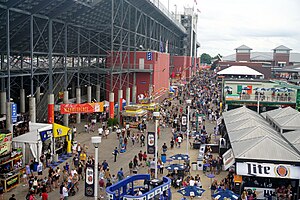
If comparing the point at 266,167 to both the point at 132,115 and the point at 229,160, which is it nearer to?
the point at 229,160

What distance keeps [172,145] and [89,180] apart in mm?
14199

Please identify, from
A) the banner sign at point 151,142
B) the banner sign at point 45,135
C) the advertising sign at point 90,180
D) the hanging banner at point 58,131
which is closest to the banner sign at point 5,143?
the banner sign at point 45,135

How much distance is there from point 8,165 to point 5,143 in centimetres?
115

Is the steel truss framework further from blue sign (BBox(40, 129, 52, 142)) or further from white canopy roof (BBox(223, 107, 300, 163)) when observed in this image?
white canopy roof (BBox(223, 107, 300, 163))

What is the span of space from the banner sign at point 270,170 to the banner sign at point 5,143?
11.3m

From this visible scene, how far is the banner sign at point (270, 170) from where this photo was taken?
17.2m

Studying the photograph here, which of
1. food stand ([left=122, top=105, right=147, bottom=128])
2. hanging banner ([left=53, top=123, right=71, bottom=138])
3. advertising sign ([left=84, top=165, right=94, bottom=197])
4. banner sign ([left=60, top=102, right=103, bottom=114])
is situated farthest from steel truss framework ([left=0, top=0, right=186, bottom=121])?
advertising sign ([left=84, top=165, right=94, bottom=197])

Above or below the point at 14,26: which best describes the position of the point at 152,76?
below

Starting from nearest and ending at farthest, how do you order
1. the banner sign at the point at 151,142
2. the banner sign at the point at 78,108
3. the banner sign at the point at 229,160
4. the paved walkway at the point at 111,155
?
the paved walkway at the point at 111,155, the banner sign at the point at 229,160, the banner sign at the point at 151,142, the banner sign at the point at 78,108

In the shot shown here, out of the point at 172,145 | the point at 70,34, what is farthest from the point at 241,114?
the point at 70,34

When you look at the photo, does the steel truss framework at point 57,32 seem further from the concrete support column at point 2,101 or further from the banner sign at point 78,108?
the banner sign at point 78,108

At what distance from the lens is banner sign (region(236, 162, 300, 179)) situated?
17156 millimetres

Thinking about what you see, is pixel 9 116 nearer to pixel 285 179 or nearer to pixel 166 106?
pixel 285 179

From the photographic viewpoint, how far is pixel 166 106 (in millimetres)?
48656
